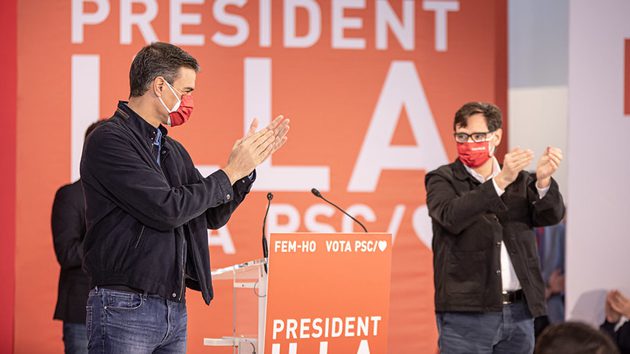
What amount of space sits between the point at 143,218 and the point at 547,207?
212 cm

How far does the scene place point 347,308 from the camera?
11.7ft

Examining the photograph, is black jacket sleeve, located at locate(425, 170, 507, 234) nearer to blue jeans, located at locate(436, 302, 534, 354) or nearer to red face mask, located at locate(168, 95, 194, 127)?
blue jeans, located at locate(436, 302, 534, 354)

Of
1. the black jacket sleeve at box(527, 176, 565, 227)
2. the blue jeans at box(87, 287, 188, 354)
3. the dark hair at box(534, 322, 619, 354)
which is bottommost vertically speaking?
the blue jeans at box(87, 287, 188, 354)

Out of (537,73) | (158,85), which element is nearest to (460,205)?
(158,85)

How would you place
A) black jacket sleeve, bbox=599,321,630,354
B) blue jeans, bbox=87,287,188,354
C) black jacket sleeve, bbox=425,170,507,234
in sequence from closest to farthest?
blue jeans, bbox=87,287,188,354
black jacket sleeve, bbox=425,170,507,234
black jacket sleeve, bbox=599,321,630,354

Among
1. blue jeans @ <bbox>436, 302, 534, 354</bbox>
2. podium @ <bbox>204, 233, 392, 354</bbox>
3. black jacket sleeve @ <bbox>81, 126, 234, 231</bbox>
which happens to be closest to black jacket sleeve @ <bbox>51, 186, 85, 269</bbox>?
podium @ <bbox>204, 233, 392, 354</bbox>

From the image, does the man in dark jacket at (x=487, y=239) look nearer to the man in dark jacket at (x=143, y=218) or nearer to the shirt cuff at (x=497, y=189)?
the shirt cuff at (x=497, y=189)

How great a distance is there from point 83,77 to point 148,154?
9.76ft

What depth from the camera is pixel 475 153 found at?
4332 millimetres

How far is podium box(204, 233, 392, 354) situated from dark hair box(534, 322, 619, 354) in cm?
158

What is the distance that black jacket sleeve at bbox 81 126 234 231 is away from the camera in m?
2.98

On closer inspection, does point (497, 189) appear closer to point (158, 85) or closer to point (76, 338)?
point (158, 85)

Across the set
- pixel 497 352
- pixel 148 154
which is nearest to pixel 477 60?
pixel 497 352

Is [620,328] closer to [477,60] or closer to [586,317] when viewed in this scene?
[586,317]
